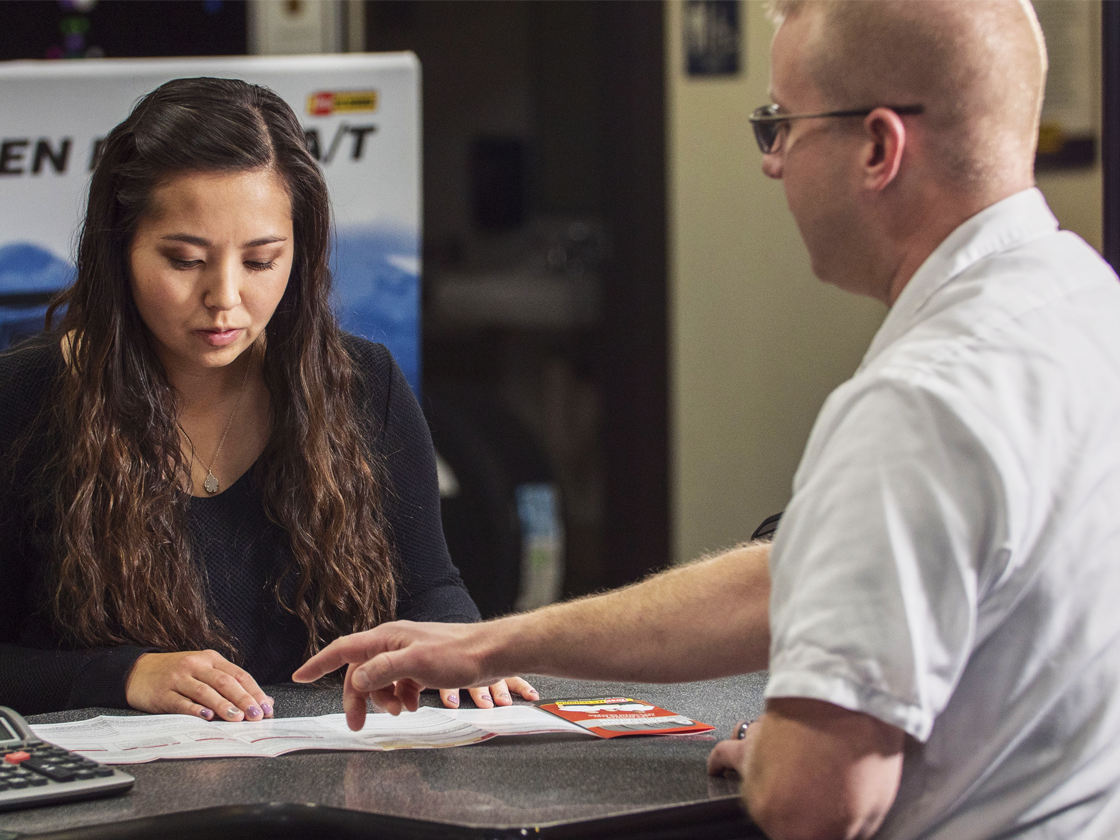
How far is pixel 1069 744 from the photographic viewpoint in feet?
2.37

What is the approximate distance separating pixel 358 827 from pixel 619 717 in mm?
358

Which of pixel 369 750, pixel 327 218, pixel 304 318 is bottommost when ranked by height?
pixel 369 750

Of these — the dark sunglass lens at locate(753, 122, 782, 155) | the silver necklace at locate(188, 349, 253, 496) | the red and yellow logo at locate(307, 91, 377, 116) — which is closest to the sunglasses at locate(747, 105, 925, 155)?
the dark sunglass lens at locate(753, 122, 782, 155)

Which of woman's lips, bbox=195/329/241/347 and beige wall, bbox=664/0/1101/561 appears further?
beige wall, bbox=664/0/1101/561

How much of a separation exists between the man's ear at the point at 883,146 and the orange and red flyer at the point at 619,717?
1.60 ft

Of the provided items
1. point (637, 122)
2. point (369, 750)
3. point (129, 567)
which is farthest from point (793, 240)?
point (369, 750)

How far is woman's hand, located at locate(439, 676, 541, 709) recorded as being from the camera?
45.9 inches

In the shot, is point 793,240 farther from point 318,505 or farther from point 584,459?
point 318,505

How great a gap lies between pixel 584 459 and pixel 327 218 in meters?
1.94

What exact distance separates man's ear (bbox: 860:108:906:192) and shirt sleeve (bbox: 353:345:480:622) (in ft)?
2.56

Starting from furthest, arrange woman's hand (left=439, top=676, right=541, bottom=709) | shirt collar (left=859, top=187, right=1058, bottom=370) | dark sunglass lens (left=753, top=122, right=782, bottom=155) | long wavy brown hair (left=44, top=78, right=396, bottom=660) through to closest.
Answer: long wavy brown hair (left=44, top=78, right=396, bottom=660) → woman's hand (left=439, top=676, right=541, bottom=709) → dark sunglass lens (left=753, top=122, right=782, bottom=155) → shirt collar (left=859, top=187, right=1058, bottom=370)

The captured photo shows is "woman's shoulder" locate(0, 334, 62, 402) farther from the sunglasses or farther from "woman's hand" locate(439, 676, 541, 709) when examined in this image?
the sunglasses

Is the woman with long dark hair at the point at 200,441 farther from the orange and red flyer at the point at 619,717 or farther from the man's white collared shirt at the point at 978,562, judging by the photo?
the man's white collared shirt at the point at 978,562

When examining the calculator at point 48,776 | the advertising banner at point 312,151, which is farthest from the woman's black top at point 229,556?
the advertising banner at point 312,151
